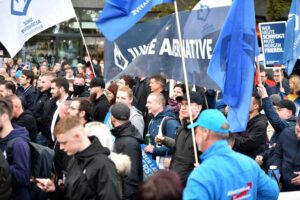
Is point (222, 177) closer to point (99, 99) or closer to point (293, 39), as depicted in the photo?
point (99, 99)

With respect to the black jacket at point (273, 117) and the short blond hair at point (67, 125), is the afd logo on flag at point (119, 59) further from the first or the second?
the short blond hair at point (67, 125)

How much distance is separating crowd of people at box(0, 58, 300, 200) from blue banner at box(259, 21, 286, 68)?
287 cm

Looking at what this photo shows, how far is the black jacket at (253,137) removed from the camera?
6.60 metres

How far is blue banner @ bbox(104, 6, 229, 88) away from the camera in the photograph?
614 cm

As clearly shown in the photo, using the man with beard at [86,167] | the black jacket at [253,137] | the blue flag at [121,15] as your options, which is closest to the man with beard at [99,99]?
the blue flag at [121,15]

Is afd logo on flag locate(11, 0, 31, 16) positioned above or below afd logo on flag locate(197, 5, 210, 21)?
above

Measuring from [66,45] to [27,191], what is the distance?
24260 millimetres

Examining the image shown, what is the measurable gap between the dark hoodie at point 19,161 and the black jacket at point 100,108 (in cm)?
343

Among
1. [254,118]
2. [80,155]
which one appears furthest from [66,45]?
[80,155]

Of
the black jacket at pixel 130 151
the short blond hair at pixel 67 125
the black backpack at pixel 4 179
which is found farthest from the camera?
the black jacket at pixel 130 151

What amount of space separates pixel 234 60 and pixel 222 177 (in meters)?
1.92

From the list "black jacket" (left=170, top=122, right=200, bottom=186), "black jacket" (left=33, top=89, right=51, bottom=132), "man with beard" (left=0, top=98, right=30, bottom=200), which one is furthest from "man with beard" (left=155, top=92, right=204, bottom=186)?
"black jacket" (left=33, top=89, right=51, bottom=132)

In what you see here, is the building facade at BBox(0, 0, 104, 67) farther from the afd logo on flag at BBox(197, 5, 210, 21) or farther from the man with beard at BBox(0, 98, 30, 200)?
the man with beard at BBox(0, 98, 30, 200)

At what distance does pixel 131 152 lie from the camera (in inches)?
225
